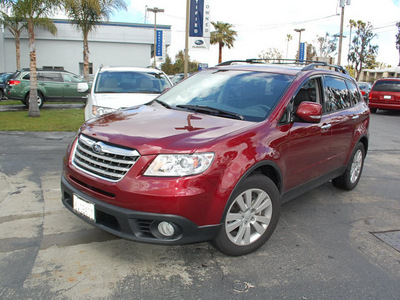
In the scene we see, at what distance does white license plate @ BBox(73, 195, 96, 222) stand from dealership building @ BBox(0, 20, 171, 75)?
110ft

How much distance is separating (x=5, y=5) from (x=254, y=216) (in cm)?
1196

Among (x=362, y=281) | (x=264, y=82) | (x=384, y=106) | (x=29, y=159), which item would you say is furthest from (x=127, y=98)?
(x=384, y=106)

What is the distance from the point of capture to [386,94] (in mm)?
17766

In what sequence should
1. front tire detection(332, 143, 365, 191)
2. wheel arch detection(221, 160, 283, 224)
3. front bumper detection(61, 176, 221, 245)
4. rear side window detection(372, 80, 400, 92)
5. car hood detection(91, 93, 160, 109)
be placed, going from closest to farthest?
front bumper detection(61, 176, 221, 245)
wheel arch detection(221, 160, 283, 224)
front tire detection(332, 143, 365, 191)
car hood detection(91, 93, 160, 109)
rear side window detection(372, 80, 400, 92)

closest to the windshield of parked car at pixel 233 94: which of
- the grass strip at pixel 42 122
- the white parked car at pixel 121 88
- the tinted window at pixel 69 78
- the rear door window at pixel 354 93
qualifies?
the rear door window at pixel 354 93

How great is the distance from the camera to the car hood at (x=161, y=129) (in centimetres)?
290

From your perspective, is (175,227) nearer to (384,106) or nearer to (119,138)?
(119,138)

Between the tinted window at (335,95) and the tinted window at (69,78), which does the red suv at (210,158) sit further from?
the tinted window at (69,78)

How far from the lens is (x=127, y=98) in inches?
281

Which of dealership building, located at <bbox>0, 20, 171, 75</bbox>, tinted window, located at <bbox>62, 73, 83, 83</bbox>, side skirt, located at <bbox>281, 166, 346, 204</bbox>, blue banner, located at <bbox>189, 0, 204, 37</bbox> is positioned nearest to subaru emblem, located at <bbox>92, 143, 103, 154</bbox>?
side skirt, located at <bbox>281, 166, 346, 204</bbox>

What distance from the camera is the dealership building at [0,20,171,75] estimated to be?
117ft

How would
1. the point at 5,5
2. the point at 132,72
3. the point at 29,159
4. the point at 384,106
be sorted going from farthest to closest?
1. the point at 384,106
2. the point at 5,5
3. the point at 132,72
4. the point at 29,159

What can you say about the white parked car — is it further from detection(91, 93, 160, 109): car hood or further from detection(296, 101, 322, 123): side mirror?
detection(296, 101, 322, 123): side mirror

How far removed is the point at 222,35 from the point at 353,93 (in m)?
40.2
